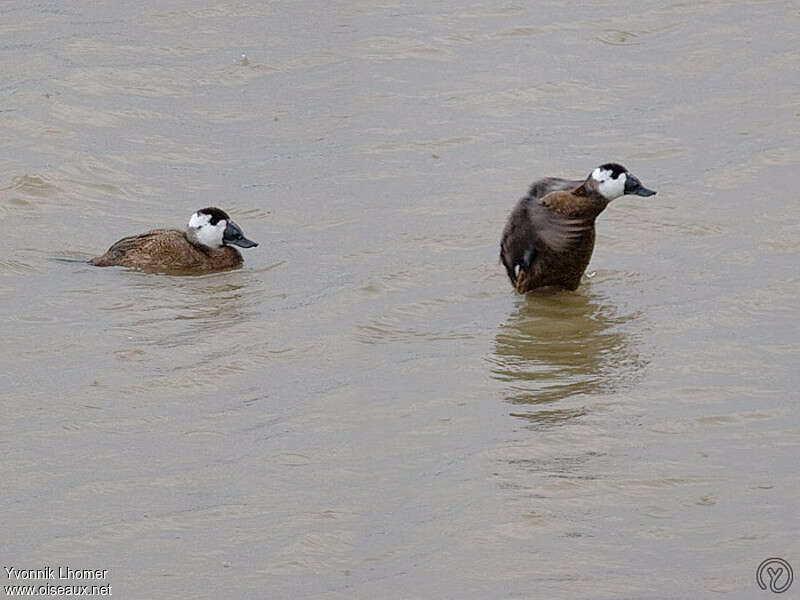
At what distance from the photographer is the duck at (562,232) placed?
360 inches

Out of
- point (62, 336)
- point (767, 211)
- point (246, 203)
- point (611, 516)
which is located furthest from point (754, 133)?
point (611, 516)

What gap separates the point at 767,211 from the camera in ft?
34.6

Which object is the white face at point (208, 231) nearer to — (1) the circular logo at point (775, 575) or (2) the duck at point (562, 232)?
(2) the duck at point (562, 232)

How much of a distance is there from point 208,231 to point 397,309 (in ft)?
6.10

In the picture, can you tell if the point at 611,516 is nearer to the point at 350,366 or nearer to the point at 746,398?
the point at 746,398

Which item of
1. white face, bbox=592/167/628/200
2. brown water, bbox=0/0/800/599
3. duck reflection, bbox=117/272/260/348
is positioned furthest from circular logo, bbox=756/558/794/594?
white face, bbox=592/167/628/200

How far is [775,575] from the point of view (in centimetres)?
542

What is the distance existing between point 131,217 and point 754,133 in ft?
15.6

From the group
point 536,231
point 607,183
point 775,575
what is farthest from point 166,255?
point 775,575

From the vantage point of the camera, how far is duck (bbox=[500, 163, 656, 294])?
914 cm

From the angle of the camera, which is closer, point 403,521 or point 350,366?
point 403,521

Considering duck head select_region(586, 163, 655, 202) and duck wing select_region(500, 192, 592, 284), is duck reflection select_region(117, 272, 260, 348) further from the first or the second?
duck head select_region(586, 163, 655, 202)

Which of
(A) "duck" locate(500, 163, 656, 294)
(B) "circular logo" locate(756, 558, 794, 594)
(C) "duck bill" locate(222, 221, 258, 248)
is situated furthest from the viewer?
(C) "duck bill" locate(222, 221, 258, 248)

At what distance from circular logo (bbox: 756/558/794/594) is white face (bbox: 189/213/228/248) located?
545cm
